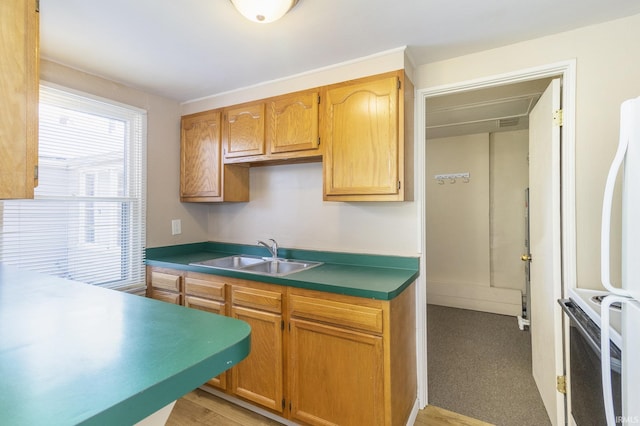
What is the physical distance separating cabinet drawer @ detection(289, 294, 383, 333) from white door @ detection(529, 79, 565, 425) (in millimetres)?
1131

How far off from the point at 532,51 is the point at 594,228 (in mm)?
1064

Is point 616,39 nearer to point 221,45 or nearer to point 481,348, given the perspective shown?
point 221,45

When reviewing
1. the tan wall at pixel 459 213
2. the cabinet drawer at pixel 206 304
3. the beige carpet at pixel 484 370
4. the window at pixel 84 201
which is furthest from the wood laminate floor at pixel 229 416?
the tan wall at pixel 459 213

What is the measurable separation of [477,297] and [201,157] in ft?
12.0

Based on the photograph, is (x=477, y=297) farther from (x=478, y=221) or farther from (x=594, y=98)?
(x=594, y=98)

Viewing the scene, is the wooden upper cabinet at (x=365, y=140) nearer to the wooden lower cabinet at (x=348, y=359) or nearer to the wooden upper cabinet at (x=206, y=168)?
the wooden lower cabinet at (x=348, y=359)

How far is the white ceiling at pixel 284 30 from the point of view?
1.48m

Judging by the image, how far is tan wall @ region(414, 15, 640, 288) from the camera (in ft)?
5.19

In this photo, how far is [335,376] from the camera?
66.4 inches

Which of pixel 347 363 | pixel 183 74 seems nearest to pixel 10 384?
pixel 347 363

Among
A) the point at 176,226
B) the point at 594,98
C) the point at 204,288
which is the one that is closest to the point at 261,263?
the point at 204,288

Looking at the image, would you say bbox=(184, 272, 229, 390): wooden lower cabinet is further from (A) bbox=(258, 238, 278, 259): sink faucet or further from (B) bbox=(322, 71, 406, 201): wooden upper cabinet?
(B) bbox=(322, 71, 406, 201): wooden upper cabinet

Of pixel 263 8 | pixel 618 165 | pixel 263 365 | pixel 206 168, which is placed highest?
pixel 263 8

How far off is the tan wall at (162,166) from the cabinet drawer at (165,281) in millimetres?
316
